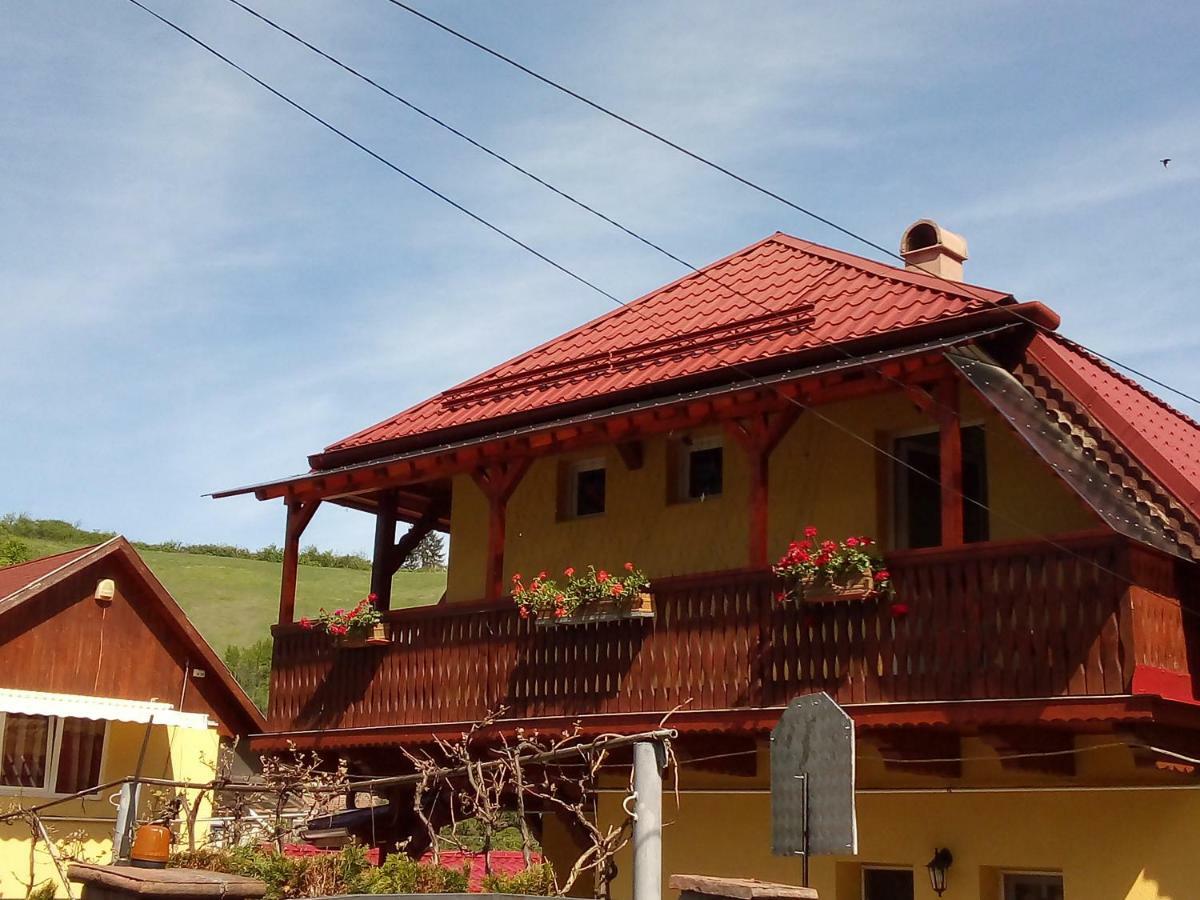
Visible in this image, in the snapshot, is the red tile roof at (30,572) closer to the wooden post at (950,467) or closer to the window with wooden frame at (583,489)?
the window with wooden frame at (583,489)

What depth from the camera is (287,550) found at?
18.7 meters

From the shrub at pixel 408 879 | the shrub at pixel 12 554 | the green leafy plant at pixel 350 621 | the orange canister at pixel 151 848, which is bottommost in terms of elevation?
the shrub at pixel 408 879

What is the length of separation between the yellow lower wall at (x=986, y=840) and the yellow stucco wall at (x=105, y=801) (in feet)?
25.3

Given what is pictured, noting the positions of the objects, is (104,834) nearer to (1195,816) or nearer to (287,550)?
(287,550)

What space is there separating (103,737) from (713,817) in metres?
9.04

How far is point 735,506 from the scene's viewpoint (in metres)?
16.9

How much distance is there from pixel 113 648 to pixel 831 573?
1211 cm

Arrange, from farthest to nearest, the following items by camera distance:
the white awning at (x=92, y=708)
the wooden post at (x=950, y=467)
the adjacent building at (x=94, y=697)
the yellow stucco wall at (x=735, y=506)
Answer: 1. the adjacent building at (x=94, y=697)
2. the white awning at (x=92, y=708)
3. the yellow stucco wall at (x=735, y=506)
4. the wooden post at (x=950, y=467)

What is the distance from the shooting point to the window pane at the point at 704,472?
57.0 ft

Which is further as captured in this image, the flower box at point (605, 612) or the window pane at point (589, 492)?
the window pane at point (589, 492)

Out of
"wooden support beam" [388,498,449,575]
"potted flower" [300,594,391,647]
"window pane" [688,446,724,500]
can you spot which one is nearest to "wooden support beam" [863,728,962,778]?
"window pane" [688,446,724,500]

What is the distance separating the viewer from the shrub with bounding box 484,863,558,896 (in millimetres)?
12922

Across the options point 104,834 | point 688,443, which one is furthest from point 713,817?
point 104,834

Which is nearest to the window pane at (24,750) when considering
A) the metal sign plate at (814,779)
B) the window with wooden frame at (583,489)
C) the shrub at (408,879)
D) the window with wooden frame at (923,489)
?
the shrub at (408,879)
